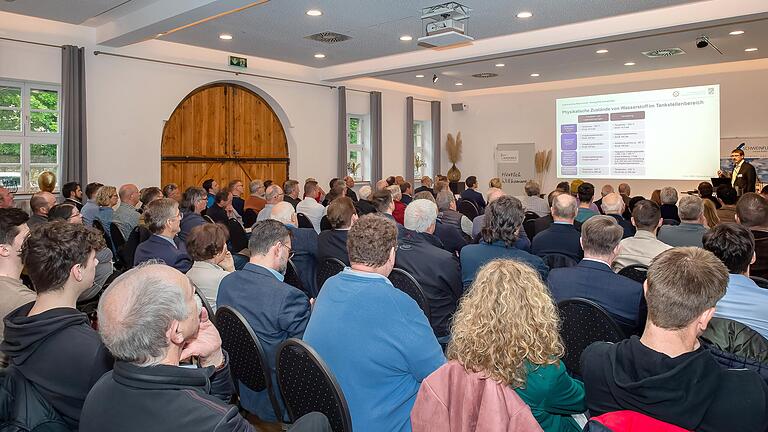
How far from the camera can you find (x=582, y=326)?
8.44 ft

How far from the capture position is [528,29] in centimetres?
815

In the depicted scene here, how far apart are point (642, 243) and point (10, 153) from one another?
26.6 feet

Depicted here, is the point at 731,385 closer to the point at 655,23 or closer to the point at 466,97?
the point at 655,23

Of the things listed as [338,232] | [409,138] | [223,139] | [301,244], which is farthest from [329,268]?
[409,138]

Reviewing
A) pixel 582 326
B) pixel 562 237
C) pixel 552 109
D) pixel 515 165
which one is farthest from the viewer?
pixel 515 165

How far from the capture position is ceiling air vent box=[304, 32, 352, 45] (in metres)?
8.30

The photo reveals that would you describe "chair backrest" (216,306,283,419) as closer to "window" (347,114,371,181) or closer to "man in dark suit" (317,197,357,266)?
"man in dark suit" (317,197,357,266)

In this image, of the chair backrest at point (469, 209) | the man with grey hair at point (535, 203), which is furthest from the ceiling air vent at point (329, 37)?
the man with grey hair at point (535, 203)

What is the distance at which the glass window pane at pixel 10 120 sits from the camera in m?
7.69

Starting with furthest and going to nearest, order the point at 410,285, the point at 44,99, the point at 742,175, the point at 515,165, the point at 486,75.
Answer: the point at 515,165
the point at 486,75
the point at 742,175
the point at 44,99
the point at 410,285

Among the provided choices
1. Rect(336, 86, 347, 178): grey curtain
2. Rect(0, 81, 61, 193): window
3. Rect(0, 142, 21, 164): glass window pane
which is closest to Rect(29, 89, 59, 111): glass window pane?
Rect(0, 81, 61, 193): window

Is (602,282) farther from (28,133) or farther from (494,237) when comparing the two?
(28,133)

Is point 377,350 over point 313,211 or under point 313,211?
under

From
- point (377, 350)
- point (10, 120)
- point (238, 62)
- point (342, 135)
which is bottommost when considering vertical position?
point (377, 350)
